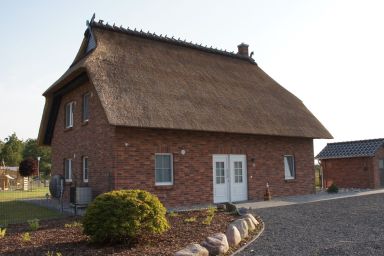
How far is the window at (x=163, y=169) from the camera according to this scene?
14.8m

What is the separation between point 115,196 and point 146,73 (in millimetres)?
8649

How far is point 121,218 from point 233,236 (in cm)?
241

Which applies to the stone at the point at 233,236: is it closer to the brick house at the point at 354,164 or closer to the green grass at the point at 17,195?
the green grass at the point at 17,195


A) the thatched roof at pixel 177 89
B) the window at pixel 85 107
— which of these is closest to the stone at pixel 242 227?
the thatched roof at pixel 177 89

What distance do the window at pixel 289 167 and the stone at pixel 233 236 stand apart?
11312 millimetres

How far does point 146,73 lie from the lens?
16016 mm

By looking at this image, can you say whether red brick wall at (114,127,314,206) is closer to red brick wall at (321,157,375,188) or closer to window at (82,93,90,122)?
window at (82,93,90,122)

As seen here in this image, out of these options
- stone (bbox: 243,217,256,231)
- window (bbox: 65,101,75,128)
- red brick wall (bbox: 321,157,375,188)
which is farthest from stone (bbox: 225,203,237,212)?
red brick wall (bbox: 321,157,375,188)

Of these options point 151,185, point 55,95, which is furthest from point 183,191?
point 55,95

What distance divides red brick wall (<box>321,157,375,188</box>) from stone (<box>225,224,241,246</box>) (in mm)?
17999

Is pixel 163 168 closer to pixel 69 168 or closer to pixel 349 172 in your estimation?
pixel 69 168

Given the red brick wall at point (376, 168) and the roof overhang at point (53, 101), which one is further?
the red brick wall at point (376, 168)

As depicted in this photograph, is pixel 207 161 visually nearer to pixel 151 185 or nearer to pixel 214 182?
pixel 214 182

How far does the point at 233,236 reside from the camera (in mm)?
8344
